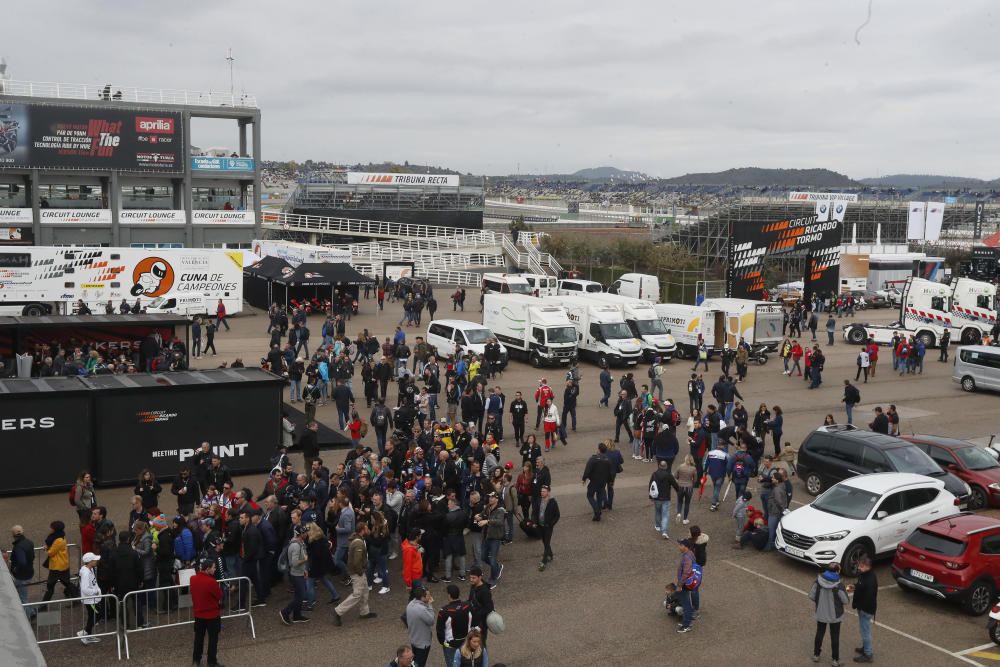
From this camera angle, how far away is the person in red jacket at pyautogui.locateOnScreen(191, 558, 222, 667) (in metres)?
10.6

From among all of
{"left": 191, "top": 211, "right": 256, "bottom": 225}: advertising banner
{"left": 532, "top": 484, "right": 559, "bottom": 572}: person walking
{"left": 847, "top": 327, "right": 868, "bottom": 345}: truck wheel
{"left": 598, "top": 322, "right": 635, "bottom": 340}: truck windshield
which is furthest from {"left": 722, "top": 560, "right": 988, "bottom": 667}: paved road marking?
{"left": 191, "top": 211, "right": 256, "bottom": 225}: advertising banner

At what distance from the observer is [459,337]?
102ft

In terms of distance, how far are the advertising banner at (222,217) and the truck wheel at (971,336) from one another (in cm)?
4140

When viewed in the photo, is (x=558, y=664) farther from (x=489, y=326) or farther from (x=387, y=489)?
(x=489, y=326)

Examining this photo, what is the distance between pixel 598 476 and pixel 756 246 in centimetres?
2938

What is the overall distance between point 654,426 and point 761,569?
5809 mm

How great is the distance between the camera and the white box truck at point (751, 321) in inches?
1320

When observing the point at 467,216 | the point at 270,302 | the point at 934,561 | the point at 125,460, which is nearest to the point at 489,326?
the point at 270,302

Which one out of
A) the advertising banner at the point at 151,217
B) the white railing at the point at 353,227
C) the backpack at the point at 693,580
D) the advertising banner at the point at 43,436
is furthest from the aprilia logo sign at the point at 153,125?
the backpack at the point at 693,580

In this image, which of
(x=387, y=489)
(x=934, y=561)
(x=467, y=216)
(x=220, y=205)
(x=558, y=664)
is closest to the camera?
(x=558, y=664)

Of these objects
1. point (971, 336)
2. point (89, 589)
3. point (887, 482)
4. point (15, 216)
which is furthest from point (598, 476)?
point (15, 216)

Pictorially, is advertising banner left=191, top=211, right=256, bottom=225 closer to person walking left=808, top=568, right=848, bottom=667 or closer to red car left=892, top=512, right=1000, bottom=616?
red car left=892, top=512, right=1000, bottom=616

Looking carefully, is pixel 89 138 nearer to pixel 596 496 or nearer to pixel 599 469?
pixel 596 496

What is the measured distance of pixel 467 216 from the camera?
80812 millimetres
